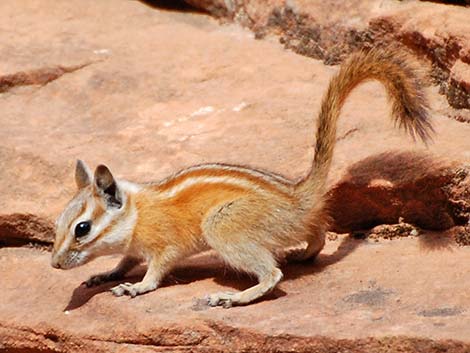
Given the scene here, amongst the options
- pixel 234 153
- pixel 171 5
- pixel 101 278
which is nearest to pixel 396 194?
pixel 234 153

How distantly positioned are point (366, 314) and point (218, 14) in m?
4.41

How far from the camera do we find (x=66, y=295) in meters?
6.49

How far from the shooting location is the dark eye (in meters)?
6.13

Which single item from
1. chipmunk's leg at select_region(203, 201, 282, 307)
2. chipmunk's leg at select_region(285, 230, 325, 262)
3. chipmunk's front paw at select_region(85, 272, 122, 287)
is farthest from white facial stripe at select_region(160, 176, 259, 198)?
chipmunk's front paw at select_region(85, 272, 122, 287)

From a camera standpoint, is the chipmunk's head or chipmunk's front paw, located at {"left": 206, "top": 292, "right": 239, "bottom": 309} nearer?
chipmunk's front paw, located at {"left": 206, "top": 292, "right": 239, "bottom": 309}

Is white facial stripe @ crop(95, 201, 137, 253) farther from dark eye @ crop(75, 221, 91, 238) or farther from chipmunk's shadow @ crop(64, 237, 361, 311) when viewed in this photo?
chipmunk's shadow @ crop(64, 237, 361, 311)

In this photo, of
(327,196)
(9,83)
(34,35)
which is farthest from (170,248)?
(34,35)

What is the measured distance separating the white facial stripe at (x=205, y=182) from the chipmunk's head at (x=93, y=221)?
0.79ft

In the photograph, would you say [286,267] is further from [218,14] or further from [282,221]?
[218,14]

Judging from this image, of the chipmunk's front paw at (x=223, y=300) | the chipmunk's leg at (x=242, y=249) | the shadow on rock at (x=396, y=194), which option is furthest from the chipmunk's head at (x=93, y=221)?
the shadow on rock at (x=396, y=194)

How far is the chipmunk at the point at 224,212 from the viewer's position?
19.7 ft

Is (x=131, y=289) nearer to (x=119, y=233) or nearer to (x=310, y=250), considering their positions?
(x=119, y=233)

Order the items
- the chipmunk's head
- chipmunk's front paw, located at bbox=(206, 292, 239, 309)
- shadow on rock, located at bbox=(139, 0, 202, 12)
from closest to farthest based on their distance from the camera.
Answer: chipmunk's front paw, located at bbox=(206, 292, 239, 309)
the chipmunk's head
shadow on rock, located at bbox=(139, 0, 202, 12)

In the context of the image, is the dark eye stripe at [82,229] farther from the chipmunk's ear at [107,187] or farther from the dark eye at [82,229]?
the chipmunk's ear at [107,187]
